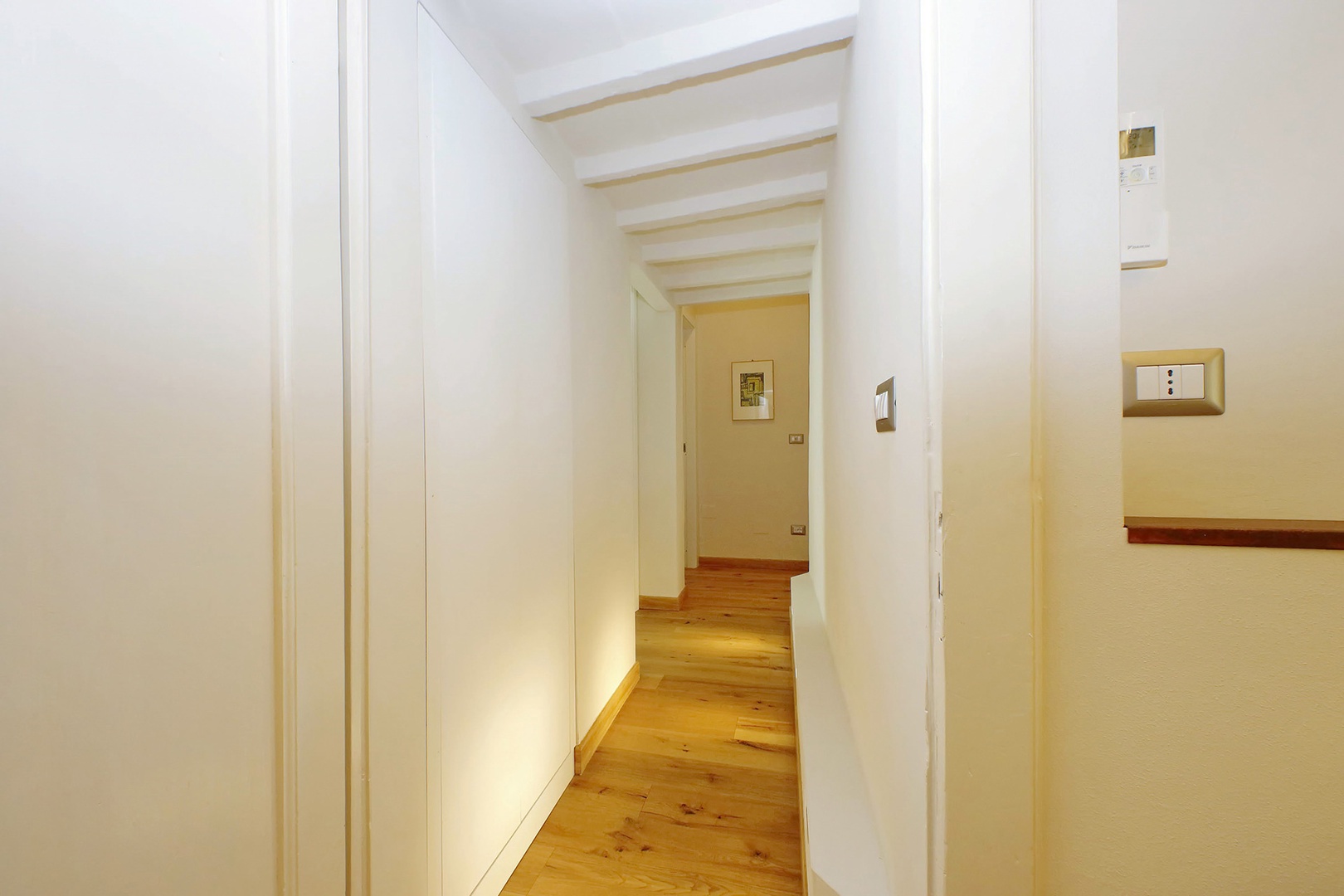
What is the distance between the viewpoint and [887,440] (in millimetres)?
981

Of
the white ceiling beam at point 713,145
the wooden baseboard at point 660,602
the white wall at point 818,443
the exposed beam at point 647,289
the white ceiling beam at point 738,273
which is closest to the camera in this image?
the white ceiling beam at point 713,145

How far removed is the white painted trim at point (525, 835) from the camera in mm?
1305

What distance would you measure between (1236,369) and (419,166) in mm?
1732

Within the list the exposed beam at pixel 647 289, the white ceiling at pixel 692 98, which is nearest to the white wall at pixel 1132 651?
the white ceiling at pixel 692 98

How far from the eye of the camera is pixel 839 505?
1823 mm

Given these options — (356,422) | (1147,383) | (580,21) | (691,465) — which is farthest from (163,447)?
(691,465)

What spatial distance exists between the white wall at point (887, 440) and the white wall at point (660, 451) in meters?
2.16

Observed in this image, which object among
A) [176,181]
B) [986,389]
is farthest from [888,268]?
[176,181]

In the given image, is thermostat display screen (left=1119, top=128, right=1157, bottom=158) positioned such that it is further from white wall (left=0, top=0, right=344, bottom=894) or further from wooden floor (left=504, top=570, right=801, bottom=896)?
wooden floor (left=504, top=570, right=801, bottom=896)

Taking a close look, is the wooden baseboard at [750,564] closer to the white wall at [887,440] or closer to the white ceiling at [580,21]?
the white wall at [887,440]

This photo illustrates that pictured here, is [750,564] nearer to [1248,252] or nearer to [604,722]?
[604,722]

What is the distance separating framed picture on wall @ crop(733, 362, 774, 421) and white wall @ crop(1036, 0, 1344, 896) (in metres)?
4.26

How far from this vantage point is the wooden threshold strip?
1.94 ft

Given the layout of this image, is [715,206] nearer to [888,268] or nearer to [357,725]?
[888,268]
